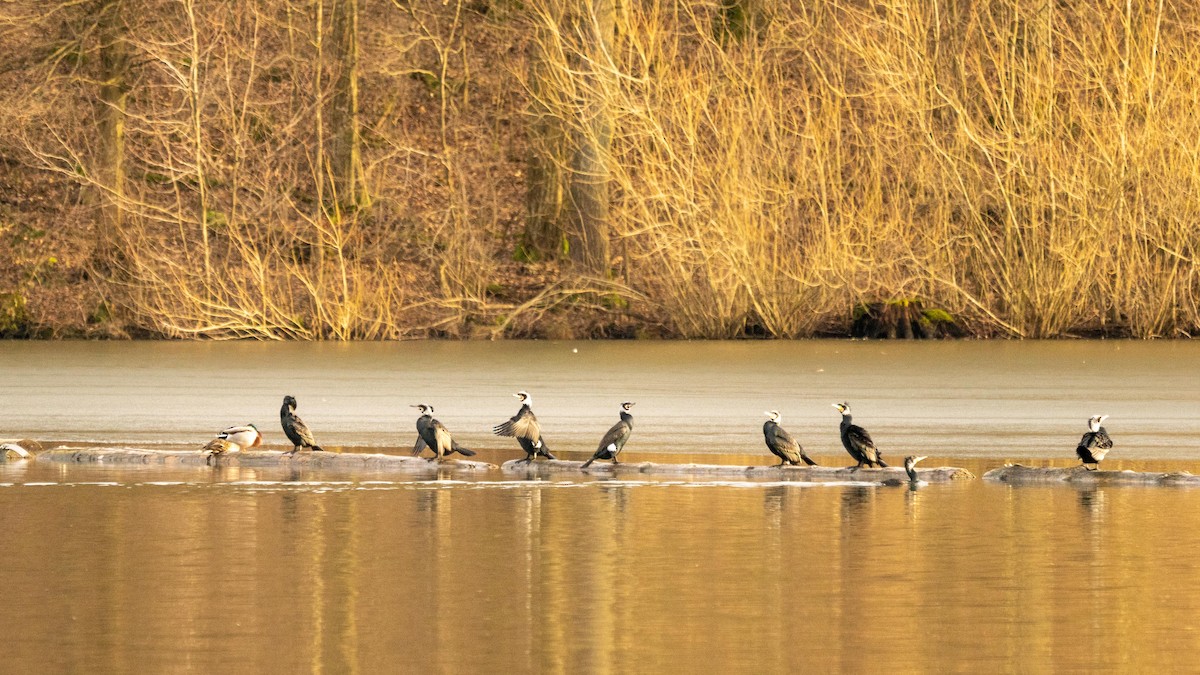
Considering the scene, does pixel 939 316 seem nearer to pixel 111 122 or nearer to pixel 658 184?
pixel 658 184

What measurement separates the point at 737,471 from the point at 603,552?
3909mm

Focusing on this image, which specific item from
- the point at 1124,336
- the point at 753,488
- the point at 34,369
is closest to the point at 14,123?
the point at 34,369

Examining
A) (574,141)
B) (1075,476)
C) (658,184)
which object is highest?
(574,141)

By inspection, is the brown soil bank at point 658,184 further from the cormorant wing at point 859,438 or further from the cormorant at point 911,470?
the cormorant at point 911,470

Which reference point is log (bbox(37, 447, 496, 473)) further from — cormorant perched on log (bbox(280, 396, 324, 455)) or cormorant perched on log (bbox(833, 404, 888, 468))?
cormorant perched on log (bbox(833, 404, 888, 468))

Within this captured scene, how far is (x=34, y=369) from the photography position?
26797 mm

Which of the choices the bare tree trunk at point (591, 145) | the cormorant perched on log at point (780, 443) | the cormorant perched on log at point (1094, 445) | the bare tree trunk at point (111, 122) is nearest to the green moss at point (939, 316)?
the bare tree trunk at point (591, 145)

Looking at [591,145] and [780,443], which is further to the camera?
[591,145]

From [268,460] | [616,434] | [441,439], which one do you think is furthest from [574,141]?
[616,434]

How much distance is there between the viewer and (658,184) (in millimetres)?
32938

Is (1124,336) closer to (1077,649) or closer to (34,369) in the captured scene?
(34,369)

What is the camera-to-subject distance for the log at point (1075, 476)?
46.5 ft

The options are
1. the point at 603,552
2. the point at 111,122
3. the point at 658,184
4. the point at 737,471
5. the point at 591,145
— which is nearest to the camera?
the point at 603,552

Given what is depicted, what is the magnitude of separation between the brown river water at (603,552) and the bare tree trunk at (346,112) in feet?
56.4
